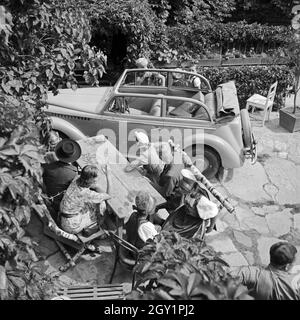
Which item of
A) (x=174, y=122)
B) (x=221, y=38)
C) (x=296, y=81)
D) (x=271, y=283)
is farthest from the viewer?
(x=221, y=38)

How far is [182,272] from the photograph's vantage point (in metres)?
2.53

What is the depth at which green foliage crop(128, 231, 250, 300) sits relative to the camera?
2.41m

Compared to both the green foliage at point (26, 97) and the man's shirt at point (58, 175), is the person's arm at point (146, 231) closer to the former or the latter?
the green foliage at point (26, 97)

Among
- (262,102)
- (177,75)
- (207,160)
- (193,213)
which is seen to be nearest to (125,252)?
(193,213)

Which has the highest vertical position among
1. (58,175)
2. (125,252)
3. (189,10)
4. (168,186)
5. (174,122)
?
(189,10)

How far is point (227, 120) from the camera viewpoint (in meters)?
6.38

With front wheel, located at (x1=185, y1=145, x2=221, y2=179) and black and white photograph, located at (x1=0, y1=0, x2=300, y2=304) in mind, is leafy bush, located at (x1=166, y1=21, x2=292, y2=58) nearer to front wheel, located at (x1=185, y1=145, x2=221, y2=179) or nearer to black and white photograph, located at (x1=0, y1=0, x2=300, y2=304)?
black and white photograph, located at (x1=0, y1=0, x2=300, y2=304)

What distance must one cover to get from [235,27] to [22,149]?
813 centimetres

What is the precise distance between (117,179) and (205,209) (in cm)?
146

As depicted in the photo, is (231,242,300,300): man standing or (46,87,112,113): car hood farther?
(46,87,112,113): car hood

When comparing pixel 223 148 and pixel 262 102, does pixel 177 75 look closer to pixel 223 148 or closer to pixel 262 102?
pixel 223 148

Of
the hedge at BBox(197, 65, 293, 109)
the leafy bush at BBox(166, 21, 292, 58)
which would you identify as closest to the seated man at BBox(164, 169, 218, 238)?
the hedge at BBox(197, 65, 293, 109)
